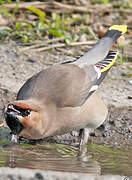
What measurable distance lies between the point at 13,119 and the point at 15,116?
0.05 metres

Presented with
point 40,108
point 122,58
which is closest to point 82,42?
point 122,58

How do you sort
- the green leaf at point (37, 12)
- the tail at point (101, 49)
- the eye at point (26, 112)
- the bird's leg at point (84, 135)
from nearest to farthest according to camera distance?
the eye at point (26, 112)
the bird's leg at point (84, 135)
the tail at point (101, 49)
the green leaf at point (37, 12)

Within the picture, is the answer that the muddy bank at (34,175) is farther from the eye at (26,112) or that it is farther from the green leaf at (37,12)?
the green leaf at (37,12)

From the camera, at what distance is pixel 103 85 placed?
24.7 ft

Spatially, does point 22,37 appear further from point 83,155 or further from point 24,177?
point 24,177

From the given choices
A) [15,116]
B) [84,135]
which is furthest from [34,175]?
[84,135]

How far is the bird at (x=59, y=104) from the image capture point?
517 centimetres

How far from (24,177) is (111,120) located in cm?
285

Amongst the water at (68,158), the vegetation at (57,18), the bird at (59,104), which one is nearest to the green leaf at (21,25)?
the vegetation at (57,18)

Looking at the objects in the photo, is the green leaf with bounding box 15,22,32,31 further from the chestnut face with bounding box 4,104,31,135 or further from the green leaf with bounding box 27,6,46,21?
the chestnut face with bounding box 4,104,31,135

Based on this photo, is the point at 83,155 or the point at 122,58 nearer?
the point at 83,155

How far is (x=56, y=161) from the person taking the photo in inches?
210

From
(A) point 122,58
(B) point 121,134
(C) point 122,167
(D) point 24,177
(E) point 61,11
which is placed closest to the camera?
(D) point 24,177

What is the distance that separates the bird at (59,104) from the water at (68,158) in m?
0.21
